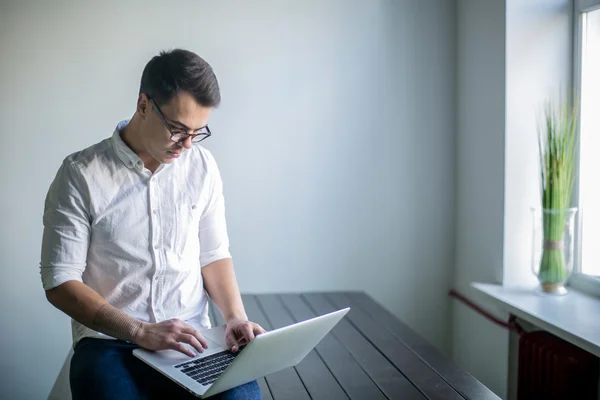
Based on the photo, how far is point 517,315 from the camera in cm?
250

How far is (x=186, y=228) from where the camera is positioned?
1787 mm

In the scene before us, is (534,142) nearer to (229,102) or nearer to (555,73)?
(555,73)

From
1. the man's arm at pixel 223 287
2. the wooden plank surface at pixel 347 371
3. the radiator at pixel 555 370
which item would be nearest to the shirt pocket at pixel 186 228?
the man's arm at pixel 223 287

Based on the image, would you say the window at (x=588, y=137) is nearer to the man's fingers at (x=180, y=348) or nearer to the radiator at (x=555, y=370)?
the radiator at (x=555, y=370)

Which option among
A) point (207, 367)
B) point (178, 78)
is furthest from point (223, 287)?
point (178, 78)

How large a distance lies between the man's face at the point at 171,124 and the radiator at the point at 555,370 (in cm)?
151

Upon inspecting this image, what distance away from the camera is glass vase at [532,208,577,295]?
8.20 ft

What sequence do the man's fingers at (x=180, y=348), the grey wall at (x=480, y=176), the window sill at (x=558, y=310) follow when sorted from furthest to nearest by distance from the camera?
the grey wall at (x=480, y=176) < the window sill at (x=558, y=310) < the man's fingers at (x=180, y=348)

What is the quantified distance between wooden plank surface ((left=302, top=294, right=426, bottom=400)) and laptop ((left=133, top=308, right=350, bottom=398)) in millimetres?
338

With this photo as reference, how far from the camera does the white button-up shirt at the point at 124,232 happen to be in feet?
5.37

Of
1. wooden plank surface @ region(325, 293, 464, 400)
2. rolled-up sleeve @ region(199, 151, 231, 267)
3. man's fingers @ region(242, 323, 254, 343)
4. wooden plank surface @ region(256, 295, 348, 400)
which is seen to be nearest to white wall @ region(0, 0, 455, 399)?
wooden plank surface @ region(325, 293, 464, 400)

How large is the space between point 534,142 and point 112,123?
1.84 metres

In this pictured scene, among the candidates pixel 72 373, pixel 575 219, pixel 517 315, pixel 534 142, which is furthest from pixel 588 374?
pixel 72 373

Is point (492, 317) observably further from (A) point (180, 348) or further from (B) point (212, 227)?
(A) point (180, 348)
